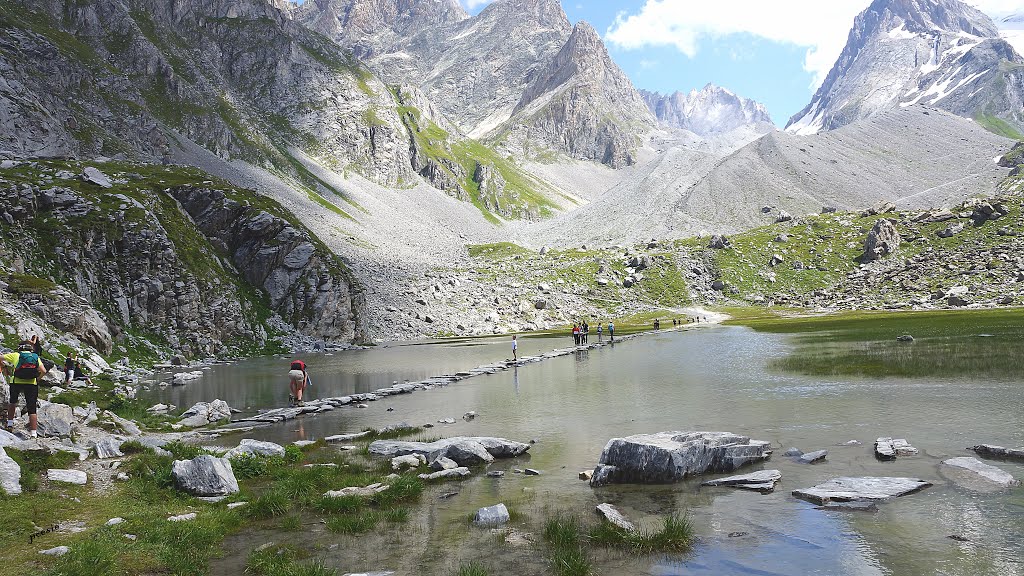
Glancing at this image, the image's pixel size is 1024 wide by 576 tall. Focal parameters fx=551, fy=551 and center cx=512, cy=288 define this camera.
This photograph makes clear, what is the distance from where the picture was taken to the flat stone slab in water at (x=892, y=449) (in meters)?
17.7

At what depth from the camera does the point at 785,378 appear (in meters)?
35.6

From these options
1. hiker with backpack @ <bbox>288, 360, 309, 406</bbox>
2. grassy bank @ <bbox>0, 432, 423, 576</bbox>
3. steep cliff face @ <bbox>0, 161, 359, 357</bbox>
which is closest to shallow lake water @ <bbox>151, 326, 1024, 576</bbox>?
grassy bank @ <bbox>0, 432, 423, 576</bbox>

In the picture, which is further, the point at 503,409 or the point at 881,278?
the point at 881,278

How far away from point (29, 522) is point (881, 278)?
143 metres

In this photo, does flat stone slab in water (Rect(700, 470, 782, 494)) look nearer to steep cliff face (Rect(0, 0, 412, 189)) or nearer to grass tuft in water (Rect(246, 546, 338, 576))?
grass tuft in water (Rect(246, 546, 338, 576))

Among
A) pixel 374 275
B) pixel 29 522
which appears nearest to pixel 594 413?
pixel 29 522

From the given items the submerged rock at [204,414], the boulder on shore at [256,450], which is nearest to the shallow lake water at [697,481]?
the submerged rock at [204,414]

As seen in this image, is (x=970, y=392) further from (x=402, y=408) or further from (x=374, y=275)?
(x=374, y=275)

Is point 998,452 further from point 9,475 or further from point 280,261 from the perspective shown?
point 280,261

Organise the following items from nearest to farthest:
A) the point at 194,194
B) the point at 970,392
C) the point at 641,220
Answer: the point at 970,392, the point at 194,194, the point at 641,220

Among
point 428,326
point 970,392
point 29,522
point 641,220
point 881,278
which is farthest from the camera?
point 641,220

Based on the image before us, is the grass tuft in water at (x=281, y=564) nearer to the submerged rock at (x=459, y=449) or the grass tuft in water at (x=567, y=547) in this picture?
the grass tuft in water at (x=567, y=547)

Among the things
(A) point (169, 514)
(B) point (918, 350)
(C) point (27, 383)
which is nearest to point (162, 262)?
(C) point (27, 383)

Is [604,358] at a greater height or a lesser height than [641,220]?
lesser
